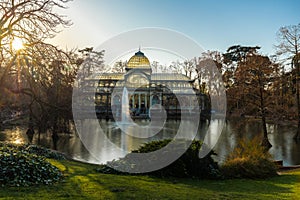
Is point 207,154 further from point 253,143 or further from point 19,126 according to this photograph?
point 19,126

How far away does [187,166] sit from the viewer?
8.00 metres

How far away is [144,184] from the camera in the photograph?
6.21 meters

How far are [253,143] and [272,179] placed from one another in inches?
63.8

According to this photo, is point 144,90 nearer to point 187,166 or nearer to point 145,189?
point 187,166

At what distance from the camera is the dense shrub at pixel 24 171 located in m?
5.52

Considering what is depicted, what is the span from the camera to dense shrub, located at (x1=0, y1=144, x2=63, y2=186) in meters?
5.52

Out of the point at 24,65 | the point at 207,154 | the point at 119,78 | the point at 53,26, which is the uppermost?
the point at 119,78

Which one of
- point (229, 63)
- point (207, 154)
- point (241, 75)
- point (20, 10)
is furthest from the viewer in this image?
point (229, 63)

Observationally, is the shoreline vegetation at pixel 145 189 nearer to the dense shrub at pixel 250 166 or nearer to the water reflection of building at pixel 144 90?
the dense shrub at pixel 250 166

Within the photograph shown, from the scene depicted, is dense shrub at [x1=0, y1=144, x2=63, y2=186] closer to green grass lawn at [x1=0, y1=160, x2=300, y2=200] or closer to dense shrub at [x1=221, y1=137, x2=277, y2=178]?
green grass lawn at [x1=0, y1=160, x2=300, y2=200]

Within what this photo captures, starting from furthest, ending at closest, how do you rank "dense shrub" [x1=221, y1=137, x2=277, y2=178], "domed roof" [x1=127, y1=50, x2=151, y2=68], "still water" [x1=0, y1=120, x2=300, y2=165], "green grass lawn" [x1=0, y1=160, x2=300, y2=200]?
1. "domed roof" [x1=127, y1=50, x2=151, y2=68]
2. "still water" [x1=0, y1=120, x2=300, y2=165]
3. "dense shrub" [x1=221, y1=137, x2=277, y2=178]
4. "green grass lawn" [x1=0, y1=160, x2=300, y2=200]

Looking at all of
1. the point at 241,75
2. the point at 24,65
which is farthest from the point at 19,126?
the point at 241,75

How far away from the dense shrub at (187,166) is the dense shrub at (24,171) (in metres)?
1.79

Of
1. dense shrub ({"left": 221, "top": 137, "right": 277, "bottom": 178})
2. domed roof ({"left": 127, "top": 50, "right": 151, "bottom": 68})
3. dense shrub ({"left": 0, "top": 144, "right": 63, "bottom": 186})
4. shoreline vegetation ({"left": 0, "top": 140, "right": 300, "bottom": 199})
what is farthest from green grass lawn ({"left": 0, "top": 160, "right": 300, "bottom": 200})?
domed roof ({"left": 127, "top": 50, "right": 151, "bottom": 68})
